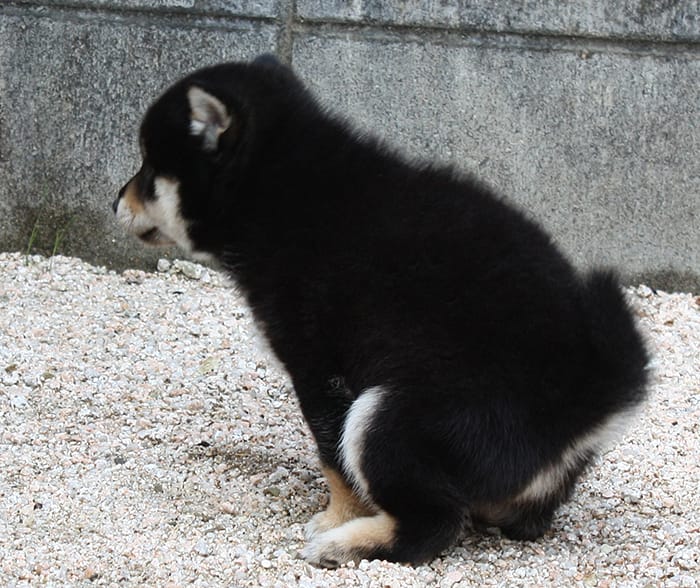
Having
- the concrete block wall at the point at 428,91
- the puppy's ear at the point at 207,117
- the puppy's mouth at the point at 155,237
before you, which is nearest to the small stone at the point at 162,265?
the concrete block wall at the point at 428,91

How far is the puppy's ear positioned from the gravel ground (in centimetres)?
54

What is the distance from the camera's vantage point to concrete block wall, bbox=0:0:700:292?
559 cm

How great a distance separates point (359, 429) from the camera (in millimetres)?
3387

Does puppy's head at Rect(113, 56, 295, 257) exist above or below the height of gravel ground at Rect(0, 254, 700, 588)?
above

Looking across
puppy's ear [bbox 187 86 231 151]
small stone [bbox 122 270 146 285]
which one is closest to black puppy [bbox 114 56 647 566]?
puppy's ear [bbox 187 86 231 151]

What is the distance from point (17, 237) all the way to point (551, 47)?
2.80 meters

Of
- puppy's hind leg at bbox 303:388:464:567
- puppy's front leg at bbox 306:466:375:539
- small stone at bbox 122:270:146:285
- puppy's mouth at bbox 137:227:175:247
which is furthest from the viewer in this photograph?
small stone at bbox 122:270:146:285

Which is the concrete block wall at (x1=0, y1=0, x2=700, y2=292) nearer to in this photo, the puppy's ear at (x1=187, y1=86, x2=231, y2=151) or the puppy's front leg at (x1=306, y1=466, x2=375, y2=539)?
the puppy's ear at (x1=187, y1=86, x2=231, y2=151)

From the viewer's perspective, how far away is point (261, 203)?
3762 millimetres

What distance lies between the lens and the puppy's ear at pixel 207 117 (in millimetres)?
3678

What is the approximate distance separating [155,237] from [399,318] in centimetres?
115

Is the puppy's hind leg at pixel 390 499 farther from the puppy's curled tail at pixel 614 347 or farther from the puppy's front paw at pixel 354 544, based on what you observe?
the puppy's curled tail at pixel 614 347

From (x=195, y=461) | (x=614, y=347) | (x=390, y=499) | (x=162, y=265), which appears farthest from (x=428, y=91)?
(x=390, y=499)

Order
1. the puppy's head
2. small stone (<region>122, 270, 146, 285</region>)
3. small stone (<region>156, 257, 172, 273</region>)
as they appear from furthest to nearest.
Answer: small stone (<region>156, 257, 172, 273</region>), small stone (<region>122, 270, 146, 285</region>), the puppy's head
